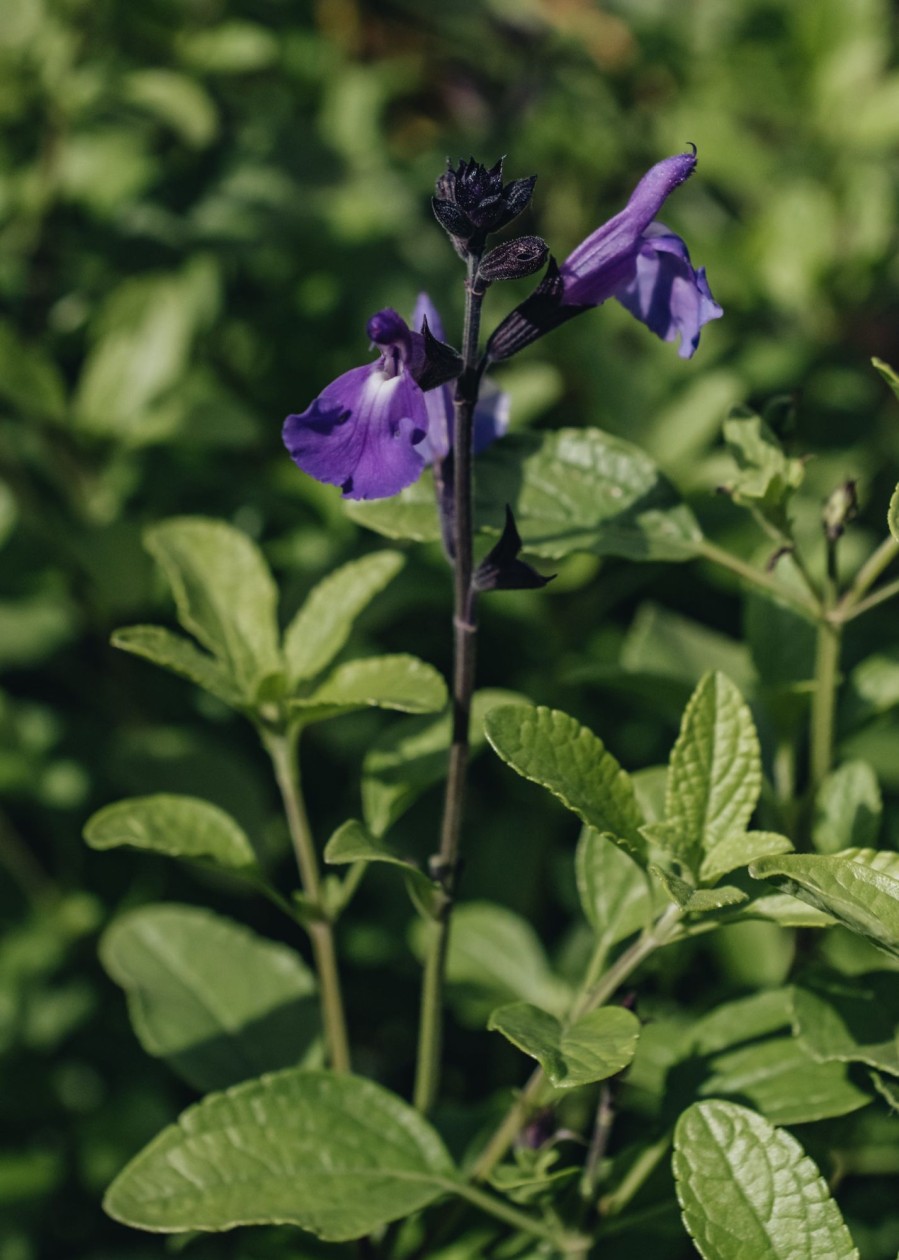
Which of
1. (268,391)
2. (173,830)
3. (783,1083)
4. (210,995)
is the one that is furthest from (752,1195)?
(268,391)

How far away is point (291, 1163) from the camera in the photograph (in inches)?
41.1

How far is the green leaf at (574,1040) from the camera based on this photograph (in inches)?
33.8

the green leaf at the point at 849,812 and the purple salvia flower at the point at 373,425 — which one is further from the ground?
the purple salvia flower at the point at 373,425

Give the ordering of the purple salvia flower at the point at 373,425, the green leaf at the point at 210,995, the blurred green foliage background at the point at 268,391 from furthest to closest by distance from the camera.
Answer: the blurred green foliage background at the point at 268,391 < the green leaf at the point at 210,995 < the purple salvia flower at the point at 373,425

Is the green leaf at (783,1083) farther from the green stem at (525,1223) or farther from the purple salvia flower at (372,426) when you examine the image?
the purple salvia flower at (372,426)

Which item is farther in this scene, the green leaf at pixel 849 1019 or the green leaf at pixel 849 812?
the green leaf at pixel 849 812

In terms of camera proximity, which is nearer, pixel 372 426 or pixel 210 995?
pixel 372 426

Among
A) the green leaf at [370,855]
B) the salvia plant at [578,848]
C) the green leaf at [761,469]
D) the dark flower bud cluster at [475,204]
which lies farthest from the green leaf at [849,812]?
the dark flower bud cluster at [475,204]

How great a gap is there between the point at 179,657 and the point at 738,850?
50cm

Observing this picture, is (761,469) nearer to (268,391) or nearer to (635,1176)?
(635,1176)

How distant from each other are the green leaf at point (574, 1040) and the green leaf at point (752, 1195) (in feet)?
0.28

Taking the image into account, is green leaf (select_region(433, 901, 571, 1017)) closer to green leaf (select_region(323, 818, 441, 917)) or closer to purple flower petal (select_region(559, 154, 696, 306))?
green leaf (select_region(323, 818, 441, 917))

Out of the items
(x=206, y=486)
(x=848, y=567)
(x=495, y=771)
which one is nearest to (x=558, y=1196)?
(x=848, y=567)

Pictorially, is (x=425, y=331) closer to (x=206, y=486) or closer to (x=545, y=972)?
(x=545, y=972)
